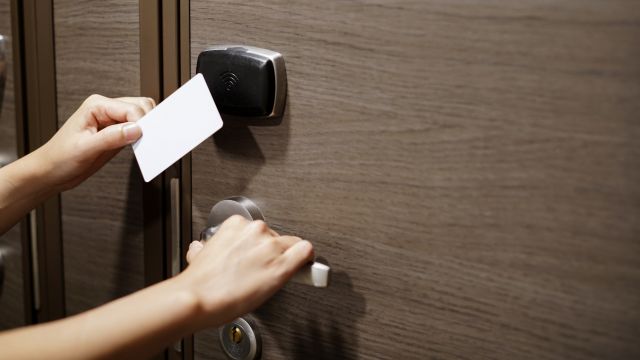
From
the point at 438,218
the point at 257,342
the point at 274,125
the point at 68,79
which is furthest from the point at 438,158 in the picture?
the point at 68,79

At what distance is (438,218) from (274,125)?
19 centimetres

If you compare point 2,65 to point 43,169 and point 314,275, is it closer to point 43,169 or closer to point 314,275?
point 43,169

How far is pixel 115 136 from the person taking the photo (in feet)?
1.96

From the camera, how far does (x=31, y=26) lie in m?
0.77

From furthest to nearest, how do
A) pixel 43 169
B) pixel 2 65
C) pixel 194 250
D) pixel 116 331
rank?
pixel 2 65 → pixel 43 169 → pixel 194 250 → pixel 116 331

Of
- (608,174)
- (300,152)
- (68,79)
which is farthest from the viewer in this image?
(68,79)

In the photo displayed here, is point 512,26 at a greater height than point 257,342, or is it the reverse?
point 512,26

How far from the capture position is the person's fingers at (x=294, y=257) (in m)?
0.52

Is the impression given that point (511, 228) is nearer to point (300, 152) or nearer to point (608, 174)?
point (608, 174)

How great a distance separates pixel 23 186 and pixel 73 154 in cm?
10

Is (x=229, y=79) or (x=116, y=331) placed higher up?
(x=229, y=79)

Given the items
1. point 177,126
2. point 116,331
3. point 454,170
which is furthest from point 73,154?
point 454,170

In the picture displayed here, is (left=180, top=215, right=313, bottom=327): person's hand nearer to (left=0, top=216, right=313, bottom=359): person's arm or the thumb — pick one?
(left=0, top=216, right=313, bottom=359): person's arm

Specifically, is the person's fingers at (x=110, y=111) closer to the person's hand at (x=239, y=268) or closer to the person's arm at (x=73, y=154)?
the person's arm at (x=73, y=154)
